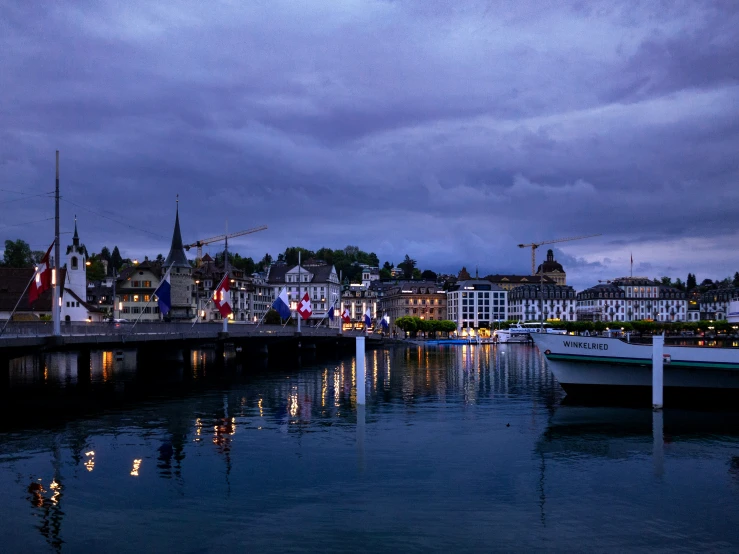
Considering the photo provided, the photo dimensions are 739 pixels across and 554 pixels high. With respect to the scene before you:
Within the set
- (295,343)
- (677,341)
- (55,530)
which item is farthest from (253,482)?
(295,343)

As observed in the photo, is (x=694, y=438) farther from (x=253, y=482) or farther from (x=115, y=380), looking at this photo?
(x=115, y=380)

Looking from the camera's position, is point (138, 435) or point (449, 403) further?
point (449, 403)

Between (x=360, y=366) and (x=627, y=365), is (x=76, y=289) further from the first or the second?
(x=627, y=365)

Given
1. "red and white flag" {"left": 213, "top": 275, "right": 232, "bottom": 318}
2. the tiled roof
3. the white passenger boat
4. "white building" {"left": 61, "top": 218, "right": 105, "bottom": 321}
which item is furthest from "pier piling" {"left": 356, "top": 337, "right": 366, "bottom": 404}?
"white building" {"left": 61, "top": 218, "right": 105, "bottom": 321}

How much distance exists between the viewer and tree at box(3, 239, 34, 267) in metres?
168

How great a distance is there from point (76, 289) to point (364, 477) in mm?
124173

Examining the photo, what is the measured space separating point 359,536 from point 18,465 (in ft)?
49.5

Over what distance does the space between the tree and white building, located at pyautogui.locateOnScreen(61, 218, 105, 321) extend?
30531 mm

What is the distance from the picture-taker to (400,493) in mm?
23297

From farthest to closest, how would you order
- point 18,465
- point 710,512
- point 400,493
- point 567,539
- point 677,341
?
point 677,341, point 18,465, point 400,493, point 710,512, point 567,539

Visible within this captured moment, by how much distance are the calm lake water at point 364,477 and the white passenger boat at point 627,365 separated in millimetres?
2792

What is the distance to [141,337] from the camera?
57656 millimetres

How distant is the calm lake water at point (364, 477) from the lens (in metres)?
19.3

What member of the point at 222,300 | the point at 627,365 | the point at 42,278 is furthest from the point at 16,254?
the point at 627,365
